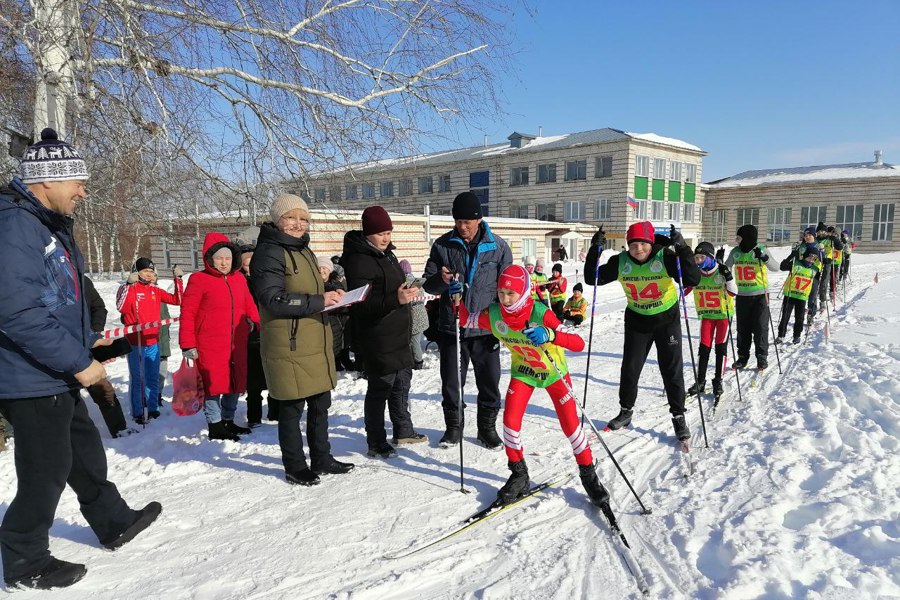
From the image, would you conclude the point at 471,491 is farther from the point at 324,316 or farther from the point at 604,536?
the point at 324,316

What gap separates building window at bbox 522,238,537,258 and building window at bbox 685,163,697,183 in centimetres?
1740

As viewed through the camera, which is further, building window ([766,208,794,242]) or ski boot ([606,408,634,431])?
building window ([766,208,794,242])

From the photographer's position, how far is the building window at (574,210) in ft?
125

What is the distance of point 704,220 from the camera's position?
44.0m

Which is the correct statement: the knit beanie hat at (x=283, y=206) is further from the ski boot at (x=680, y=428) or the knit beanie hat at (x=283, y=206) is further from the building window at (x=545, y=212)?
the building window at (x=545, y=212)

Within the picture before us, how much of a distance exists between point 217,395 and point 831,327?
11.7 metres

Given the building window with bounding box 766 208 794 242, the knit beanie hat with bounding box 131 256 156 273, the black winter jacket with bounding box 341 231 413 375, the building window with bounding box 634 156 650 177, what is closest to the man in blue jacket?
the black winter jacket with bounding box 341 231 413 375

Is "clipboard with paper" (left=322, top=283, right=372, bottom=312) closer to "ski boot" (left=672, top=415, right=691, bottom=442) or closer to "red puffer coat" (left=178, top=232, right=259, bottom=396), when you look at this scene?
"red puffer coat" (left=178, top=232, right=259, bottom=396)

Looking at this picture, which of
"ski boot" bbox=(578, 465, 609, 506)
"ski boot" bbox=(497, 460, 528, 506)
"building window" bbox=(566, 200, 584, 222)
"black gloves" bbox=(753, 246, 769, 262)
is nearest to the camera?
"ski boot" bbox=(578, 465, 609, 506)

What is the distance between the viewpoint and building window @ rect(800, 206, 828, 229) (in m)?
39.0

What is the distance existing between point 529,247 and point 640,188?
11631 millimetres

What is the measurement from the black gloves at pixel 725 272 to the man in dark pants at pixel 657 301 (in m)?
1.90

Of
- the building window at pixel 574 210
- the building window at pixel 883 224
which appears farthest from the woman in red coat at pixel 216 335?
the building window at pixel 883 224

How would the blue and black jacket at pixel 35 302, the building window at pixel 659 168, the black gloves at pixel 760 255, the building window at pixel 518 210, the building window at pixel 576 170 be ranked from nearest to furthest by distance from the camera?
the blue and black jacket at pixel 35 302 < the black gloves at pixel 760 255 < the building window at pixel 576 170 < the building window at pixel 659 168 < the building window at pixel 518 210
